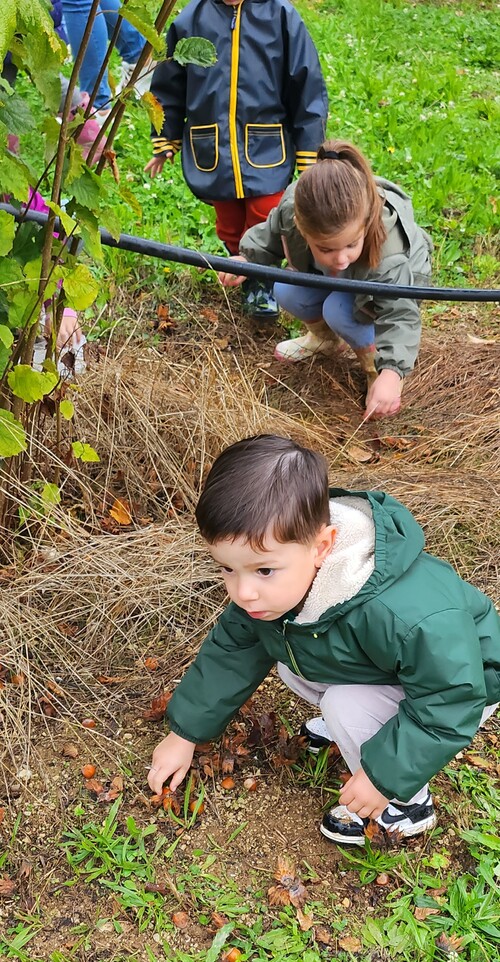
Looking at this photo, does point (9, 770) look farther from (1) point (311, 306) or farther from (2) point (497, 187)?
(2) point (497, 187)

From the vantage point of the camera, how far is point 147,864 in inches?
69.0

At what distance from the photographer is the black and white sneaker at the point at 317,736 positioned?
1979 millimetres

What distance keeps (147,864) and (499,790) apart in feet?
2.63

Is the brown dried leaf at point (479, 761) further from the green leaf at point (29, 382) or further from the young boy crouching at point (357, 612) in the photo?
the green leaf at point (29, 382)

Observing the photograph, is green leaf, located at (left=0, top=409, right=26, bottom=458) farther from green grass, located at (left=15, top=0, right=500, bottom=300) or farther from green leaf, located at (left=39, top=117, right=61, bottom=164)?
green grass, located at (left=15, top=0, right=500, bottom=300)

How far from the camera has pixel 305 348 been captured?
3498mm

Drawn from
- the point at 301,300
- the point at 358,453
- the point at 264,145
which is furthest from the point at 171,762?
the point at 264,145

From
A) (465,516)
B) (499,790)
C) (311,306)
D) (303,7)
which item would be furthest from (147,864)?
(303,7)

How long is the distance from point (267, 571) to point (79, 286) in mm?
816

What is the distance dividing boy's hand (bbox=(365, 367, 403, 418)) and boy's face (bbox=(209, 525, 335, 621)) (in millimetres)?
1387


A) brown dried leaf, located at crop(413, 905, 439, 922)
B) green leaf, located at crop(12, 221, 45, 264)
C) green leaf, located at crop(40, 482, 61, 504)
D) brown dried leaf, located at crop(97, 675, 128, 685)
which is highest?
green leaf, located at crop(12, 221, 45, 264)

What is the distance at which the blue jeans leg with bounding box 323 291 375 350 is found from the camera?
3.10 m

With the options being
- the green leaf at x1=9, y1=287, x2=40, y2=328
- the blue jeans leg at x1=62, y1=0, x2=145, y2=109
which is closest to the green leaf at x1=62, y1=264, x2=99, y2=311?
the green leaf at x1=9, y1=287, x2=40, y2=328

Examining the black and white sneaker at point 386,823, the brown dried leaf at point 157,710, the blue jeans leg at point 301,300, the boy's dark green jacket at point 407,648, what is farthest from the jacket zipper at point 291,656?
the blue jeans leg at point 301,300
